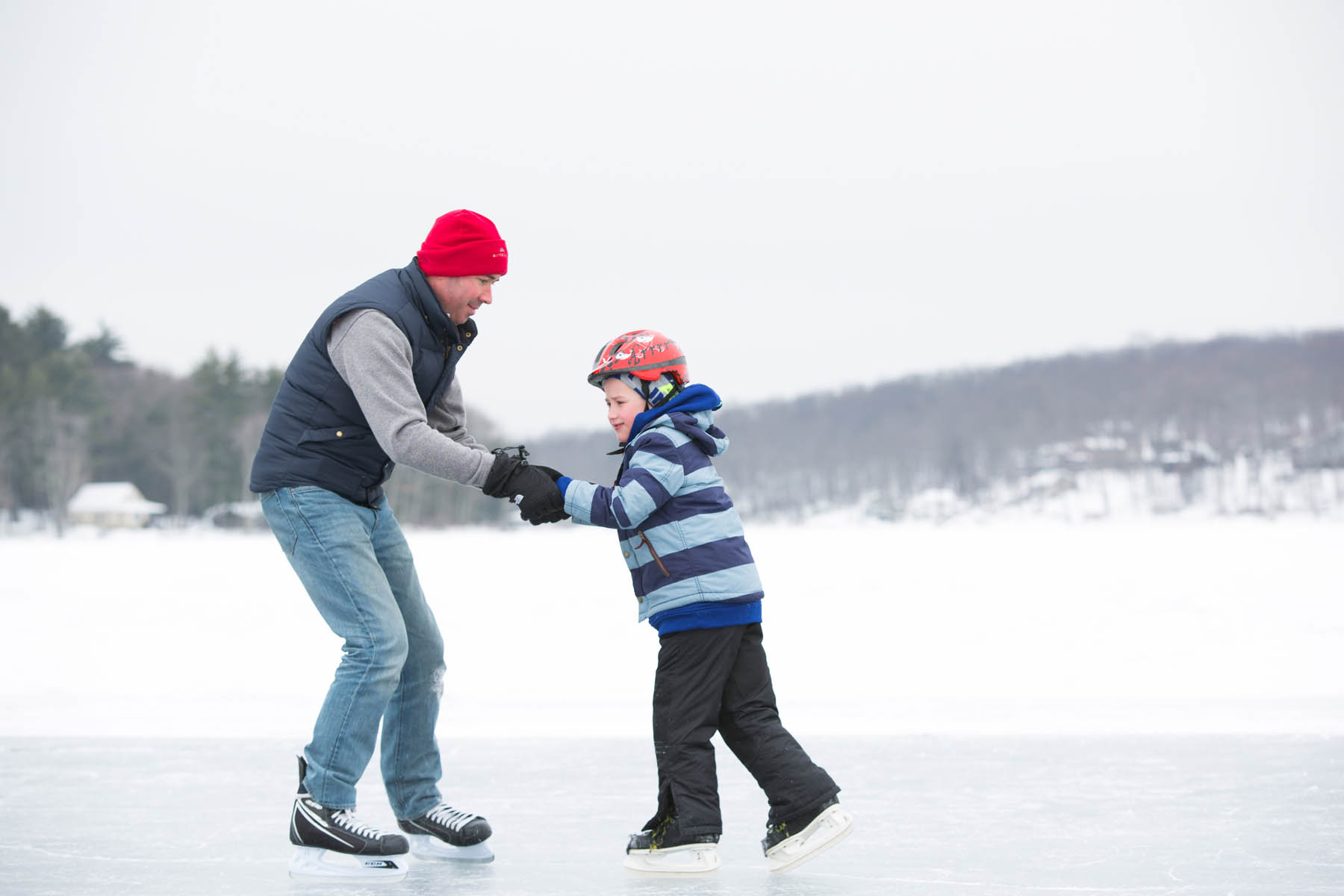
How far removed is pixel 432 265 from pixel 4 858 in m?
1.79

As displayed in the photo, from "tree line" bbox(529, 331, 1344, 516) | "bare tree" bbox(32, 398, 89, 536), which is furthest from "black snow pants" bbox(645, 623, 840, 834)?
"tree line" bbox(529, 331, 1344, 516)

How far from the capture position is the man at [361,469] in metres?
2.66

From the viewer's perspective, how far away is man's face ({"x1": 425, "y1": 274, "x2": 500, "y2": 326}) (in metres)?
2.82

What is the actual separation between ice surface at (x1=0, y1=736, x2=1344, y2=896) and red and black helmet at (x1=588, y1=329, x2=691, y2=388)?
1.18 m

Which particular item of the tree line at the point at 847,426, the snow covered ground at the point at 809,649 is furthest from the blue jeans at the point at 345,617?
the tree line at the point at 847,426

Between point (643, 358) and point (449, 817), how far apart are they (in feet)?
4.05

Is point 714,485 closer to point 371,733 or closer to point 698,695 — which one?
point 698,695

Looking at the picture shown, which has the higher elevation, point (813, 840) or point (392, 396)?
point (392, 396)

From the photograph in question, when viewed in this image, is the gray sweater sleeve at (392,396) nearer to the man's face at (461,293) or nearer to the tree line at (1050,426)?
the man's face at (461,293)

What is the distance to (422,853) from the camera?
118 inches

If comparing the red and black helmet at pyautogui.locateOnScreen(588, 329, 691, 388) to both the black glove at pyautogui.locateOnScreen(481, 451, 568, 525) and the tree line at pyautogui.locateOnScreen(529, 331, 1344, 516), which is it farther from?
the tree line at pyautogui.locateOnScreen(529, 331, 1344, 516)

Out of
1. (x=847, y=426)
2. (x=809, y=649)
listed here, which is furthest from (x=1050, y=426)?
(x=809, y=649)

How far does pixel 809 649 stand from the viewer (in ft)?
26.1

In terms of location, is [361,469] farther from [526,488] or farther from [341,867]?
[341,867]
